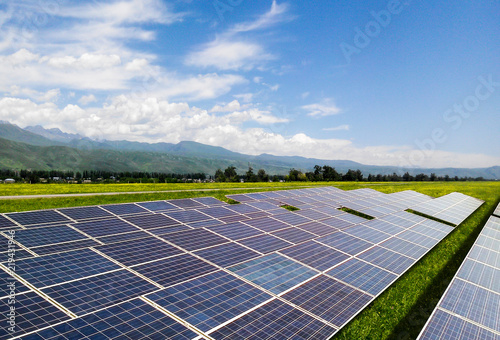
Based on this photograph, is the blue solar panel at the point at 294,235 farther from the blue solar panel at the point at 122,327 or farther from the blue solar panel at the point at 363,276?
the blue solar panel at the point at 122,327

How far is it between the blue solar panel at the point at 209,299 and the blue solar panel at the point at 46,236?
8.12m

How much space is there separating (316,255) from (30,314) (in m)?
14.5

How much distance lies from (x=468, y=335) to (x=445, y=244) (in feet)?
57.0

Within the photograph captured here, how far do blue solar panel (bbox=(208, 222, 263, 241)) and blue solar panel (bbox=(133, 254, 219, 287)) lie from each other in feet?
15.3

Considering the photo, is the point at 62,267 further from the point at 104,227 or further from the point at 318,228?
the point at 318,228

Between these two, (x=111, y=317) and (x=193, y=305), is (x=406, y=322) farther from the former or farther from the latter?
(x=111, y=317)

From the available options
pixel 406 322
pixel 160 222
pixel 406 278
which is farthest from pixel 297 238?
pixel 160 222

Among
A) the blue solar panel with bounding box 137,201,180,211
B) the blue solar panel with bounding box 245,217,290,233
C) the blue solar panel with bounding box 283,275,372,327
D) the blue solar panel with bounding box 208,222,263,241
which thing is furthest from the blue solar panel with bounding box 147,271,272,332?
the blue solar panel with bounding box 137,201,180,211

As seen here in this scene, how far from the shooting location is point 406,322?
12883 mm

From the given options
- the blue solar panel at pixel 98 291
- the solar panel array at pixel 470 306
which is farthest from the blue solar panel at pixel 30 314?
the solar panel array at pixel 470 306

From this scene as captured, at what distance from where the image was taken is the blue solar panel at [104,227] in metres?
17.5

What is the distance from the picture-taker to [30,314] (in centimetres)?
930

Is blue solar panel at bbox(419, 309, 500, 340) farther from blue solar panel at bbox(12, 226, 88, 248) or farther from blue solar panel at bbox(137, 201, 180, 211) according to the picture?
blue solar panel at bbox(137, 201, 180, 211)

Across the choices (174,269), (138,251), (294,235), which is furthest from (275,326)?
(294,235)
